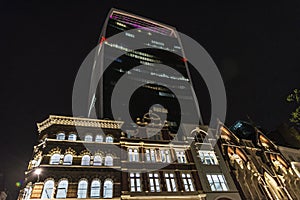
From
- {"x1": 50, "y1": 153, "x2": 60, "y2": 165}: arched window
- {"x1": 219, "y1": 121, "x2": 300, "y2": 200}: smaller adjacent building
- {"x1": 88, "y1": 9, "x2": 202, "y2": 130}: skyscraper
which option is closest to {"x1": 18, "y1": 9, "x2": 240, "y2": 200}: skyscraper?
{"x1": 50, "y1": 153, "x2": 60, "y2": 165}: arched window

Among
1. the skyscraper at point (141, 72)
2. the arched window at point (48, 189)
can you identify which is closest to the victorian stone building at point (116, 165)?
the arched window at point (48, 189)

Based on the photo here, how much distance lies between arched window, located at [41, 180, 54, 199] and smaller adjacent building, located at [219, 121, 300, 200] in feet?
77.3

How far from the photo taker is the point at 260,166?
30.5 meters

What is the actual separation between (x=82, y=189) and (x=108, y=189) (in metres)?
2.77

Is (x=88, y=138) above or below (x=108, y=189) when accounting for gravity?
above

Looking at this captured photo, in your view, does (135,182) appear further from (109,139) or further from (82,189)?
(109,139)

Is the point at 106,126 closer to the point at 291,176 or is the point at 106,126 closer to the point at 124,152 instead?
the point at 124,152

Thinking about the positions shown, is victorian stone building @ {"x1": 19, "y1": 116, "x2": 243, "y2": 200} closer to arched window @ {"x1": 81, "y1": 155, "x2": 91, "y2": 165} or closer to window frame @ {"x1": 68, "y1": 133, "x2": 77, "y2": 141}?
arched window @ {"x1": 81, "y1": 155, "x2": 91, "y2": 165}

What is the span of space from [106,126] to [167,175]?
35.2ft

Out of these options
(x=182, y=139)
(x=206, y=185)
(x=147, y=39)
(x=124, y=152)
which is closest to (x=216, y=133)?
(x=182, y=139)

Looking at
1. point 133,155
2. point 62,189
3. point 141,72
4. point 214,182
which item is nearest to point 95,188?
point 62,189

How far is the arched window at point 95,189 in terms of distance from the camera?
19.4m

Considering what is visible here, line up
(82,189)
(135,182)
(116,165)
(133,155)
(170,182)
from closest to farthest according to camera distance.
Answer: (82,189), (135,182), (116,165), (170,182), (133,155)

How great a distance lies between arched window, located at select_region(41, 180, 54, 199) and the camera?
17.9m
